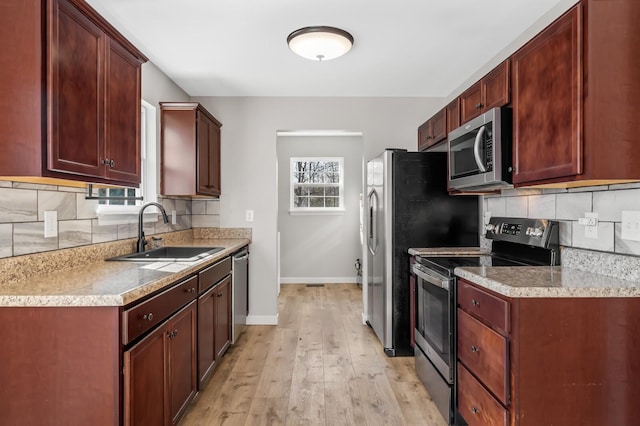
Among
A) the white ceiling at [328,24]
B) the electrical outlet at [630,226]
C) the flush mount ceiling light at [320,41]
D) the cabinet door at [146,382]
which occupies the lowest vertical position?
the cabinet door at [146,382]

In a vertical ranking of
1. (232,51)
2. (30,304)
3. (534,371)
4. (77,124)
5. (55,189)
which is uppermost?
(232,51)

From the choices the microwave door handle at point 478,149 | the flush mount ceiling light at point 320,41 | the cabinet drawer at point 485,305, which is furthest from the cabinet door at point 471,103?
the cabinet drawer at point 485,305

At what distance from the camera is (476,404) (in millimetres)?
1871

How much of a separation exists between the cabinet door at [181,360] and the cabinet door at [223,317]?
1.64 feet

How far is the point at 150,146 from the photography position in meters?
3.20

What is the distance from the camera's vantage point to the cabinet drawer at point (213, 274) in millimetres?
2378

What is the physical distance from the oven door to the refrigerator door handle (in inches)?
25.6

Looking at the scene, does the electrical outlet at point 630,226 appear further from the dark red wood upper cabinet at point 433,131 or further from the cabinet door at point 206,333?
the cabinet door at point 206,333

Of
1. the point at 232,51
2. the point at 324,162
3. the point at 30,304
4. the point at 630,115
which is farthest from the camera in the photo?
the point at 324,162

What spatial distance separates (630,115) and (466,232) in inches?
67.9

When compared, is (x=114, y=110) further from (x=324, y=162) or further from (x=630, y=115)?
(x=324, y=162)

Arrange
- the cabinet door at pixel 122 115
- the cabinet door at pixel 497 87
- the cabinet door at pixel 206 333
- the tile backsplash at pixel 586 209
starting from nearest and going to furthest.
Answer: the tile backsplash at pixel 586 209
the cabinet door at pixel 122 115
the cabinet door at pixel 497 87
the cabinet door at pixel 206 333

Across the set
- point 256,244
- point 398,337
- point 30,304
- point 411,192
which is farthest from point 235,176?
point 30,304

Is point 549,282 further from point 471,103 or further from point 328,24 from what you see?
point 328,24
